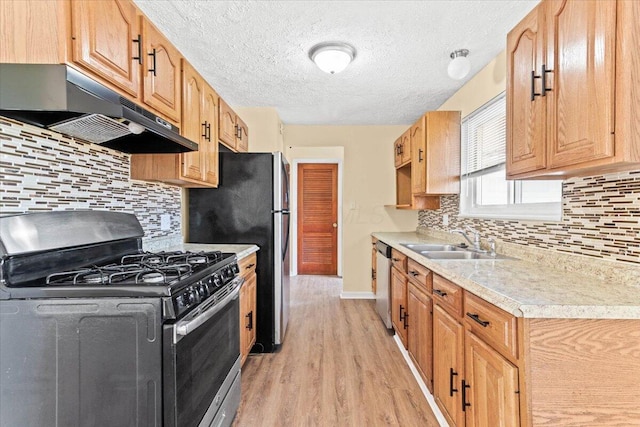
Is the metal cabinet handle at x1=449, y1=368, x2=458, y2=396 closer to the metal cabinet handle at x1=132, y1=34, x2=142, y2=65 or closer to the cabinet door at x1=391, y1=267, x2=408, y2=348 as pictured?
the cabinet door at x1=391, y1=267, x2=408, y2=348

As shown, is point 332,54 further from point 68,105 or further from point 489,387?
point 489,387

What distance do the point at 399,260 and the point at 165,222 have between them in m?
1.85

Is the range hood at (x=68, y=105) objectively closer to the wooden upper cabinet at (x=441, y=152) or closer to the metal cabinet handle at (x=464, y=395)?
the metal cabinet handle at (x=464, y=395)

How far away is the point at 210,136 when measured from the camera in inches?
91.3

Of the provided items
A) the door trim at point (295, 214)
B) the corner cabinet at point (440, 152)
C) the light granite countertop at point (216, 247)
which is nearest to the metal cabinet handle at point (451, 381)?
the light granite countertop at point (216, 247)

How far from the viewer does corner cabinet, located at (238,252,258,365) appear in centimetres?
220

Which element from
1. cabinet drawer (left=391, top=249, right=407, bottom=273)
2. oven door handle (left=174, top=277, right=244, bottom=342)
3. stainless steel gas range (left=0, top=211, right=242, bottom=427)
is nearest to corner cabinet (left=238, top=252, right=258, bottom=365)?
oven door handle (left=174, top=277, right=244, bottom=342)

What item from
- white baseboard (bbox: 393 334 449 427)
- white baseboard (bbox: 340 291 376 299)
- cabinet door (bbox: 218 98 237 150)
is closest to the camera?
white baseboard (bbox: 393 334 449 427)

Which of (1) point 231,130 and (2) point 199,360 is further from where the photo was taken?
A: (1) point 231,130

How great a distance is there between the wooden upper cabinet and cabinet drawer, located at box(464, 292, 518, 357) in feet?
5.65

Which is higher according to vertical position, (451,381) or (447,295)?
(447,295)

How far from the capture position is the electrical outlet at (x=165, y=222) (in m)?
2.24

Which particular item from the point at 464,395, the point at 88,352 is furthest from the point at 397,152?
the point at 88,352

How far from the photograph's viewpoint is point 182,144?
1618 mm
